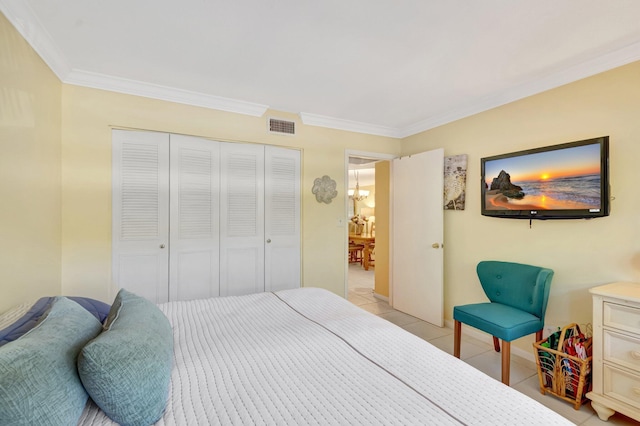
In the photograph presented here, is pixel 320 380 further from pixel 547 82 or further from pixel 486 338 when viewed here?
pixel 547 82

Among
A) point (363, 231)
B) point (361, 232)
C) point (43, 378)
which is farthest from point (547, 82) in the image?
point (363, 231)

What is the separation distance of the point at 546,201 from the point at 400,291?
2025 mm

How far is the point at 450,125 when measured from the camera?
3387 millimetres

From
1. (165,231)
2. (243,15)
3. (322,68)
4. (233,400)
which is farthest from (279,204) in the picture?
(233,400)

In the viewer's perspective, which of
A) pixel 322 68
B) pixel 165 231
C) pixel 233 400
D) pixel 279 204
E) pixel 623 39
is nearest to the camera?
pixel 233 400

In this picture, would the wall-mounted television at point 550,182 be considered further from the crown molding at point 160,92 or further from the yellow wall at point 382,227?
the crown molding at point 160,92

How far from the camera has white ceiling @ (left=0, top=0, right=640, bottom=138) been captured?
5.48 ft

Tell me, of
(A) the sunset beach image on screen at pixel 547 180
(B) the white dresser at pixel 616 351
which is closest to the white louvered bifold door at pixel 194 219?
(A) the sunset beach image on screen at pixel 547 180

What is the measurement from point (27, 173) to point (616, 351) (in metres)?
3.94

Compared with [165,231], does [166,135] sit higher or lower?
higher

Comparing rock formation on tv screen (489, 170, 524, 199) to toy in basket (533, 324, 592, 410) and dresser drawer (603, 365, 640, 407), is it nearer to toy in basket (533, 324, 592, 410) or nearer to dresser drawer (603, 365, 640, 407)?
toy in basket (533, 324, 592, 410)

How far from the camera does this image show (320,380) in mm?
1104

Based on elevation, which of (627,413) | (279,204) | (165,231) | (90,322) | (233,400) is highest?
(279,204)

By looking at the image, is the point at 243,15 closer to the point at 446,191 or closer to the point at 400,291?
the point at 446,191
